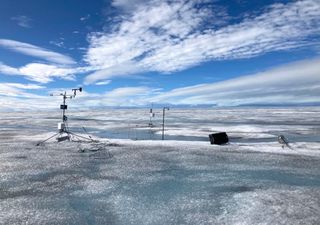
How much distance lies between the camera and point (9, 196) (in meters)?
10.3

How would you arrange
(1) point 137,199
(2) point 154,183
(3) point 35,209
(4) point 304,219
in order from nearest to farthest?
(4) point 304,219, (3) point 35,209, (1) point 137,199, (2) point 154,183

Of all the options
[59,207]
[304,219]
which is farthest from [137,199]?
[304,219]

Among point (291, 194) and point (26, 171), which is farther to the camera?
point (26, 171)

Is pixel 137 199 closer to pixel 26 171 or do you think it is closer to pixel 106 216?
pixel 106 216

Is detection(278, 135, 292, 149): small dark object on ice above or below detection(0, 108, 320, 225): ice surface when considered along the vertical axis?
above

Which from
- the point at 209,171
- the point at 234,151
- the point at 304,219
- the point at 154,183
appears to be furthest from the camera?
the point at 234,151

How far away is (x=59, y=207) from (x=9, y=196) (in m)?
2.09

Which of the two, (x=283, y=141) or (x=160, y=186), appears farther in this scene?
(x=283, y=141)

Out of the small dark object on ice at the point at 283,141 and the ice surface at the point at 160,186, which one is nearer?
the ice surface at the point at 160,186

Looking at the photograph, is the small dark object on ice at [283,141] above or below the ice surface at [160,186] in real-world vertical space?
above

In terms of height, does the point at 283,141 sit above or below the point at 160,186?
above

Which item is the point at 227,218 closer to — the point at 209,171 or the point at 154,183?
the point at 154,183

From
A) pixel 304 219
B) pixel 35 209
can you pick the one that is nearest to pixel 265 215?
pixel 304 219

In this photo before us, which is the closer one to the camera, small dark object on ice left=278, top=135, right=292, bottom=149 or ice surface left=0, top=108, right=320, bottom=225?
ice surface left=0, top=108, right=320, bottom=225
